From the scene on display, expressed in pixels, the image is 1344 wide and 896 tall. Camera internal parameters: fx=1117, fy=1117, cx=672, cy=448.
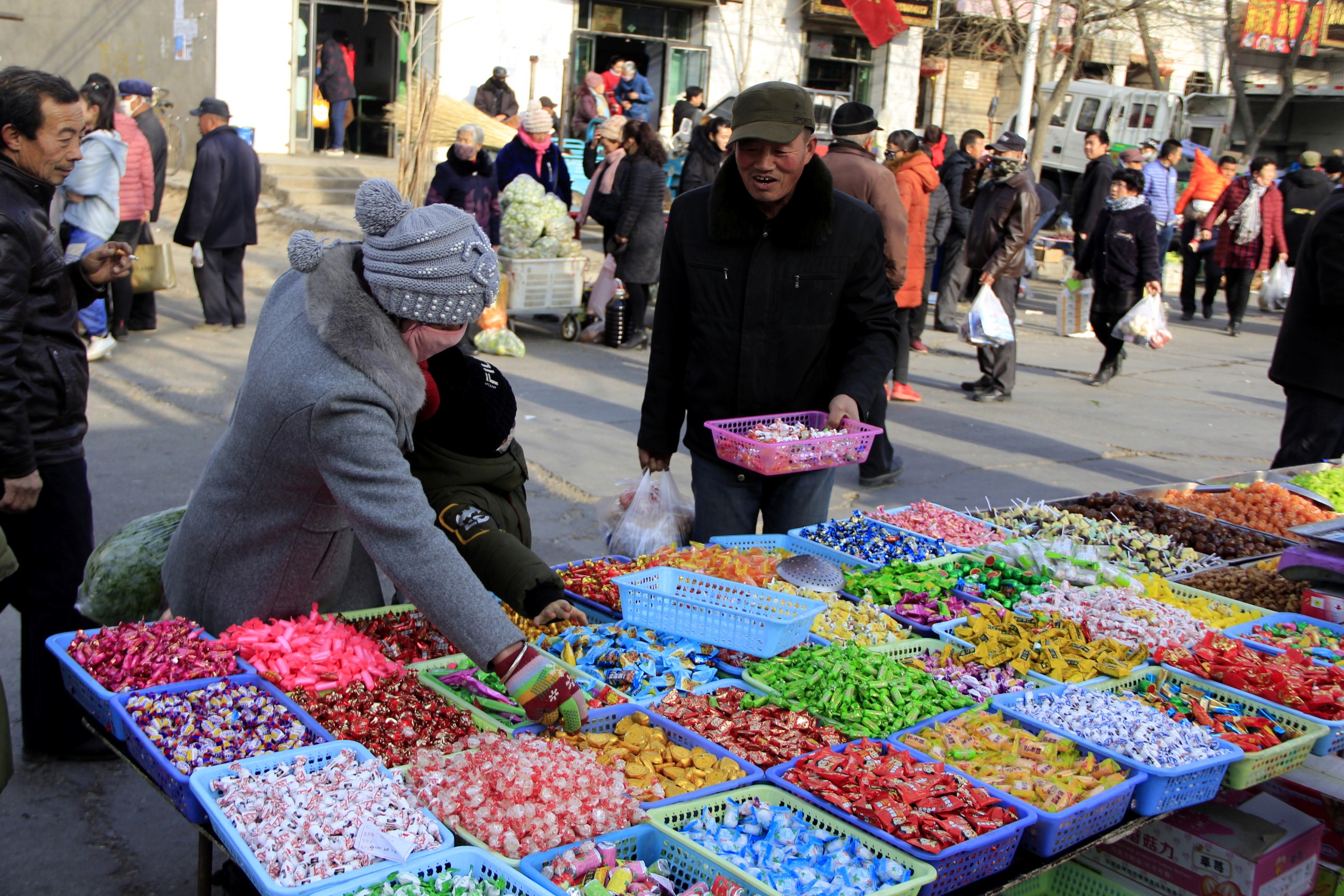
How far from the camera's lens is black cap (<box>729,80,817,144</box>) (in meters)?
3.29

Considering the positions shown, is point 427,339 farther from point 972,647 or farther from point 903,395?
point 903,395

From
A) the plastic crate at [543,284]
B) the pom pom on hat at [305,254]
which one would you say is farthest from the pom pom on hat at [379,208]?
the plastic crate at [543,284]

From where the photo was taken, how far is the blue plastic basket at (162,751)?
208 cm

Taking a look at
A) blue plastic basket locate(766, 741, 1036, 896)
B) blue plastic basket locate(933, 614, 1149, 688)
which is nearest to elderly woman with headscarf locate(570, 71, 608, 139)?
blue plastic basket locate(933, 614, 1149, 688)

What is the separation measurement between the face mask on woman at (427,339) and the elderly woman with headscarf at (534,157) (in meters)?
9.30

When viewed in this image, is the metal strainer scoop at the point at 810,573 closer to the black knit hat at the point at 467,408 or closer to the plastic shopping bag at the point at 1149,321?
the black knit hat at the point at 467,408

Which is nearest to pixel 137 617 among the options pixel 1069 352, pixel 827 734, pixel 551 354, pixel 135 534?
pixel 135 534

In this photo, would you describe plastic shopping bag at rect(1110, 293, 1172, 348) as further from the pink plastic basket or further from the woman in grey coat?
the pink plastic basket

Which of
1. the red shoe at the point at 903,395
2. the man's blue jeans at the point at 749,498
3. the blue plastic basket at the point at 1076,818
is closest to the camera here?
the blue plastic basket at the point at 1076,818

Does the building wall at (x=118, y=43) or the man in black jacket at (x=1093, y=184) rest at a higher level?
the building wall at (x=118, y=43)

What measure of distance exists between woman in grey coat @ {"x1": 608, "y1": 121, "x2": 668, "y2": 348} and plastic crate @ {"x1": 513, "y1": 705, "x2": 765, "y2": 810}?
25.7 feet

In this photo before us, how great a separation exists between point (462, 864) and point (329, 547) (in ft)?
3.52

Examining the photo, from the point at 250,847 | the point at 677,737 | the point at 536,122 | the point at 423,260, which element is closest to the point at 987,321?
the point at 536,122

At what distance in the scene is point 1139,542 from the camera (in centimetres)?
407
